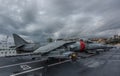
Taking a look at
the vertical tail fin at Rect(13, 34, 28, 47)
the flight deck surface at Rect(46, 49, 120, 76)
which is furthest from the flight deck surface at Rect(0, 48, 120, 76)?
the vertical tail fin at Rect(13, 34, 28, 47)

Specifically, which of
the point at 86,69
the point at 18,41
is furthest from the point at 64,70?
the point at 18,41

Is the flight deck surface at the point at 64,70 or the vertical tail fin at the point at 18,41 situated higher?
the vertical tail fin at the point at 18,41

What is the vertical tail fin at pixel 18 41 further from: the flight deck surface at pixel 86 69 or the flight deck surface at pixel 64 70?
the flight deck surface at pixel 86 69

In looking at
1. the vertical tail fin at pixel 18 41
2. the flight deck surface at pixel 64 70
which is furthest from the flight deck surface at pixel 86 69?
the vertical tail fin at pixel 18 41

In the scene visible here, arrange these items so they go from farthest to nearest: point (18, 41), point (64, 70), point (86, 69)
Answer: point (18, 41) → point (86, 69) → point (64, 70)

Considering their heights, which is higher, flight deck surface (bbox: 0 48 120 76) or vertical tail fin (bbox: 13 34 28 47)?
vertical tail fin (bbox: 13 34 28 47)

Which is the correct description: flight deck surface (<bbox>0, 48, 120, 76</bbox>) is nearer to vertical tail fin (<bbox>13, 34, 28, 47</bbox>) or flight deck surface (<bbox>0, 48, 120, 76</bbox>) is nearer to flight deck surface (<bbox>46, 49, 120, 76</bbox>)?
flight deck surface (<bbox>46, 49, 120, 76</bbox>)

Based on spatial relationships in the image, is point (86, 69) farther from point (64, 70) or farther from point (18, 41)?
point (18, 41)

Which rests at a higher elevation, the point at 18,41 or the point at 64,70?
the point at 18,41

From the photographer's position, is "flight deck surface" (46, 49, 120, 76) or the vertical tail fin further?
the vertical tail fin

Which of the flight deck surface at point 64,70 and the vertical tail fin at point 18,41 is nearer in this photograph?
the flight deck surface at point 64,70

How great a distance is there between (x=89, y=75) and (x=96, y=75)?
0.51m

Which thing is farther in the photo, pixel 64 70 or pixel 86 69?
pixel 86 69

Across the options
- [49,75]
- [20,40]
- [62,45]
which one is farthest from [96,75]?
[20,40]
